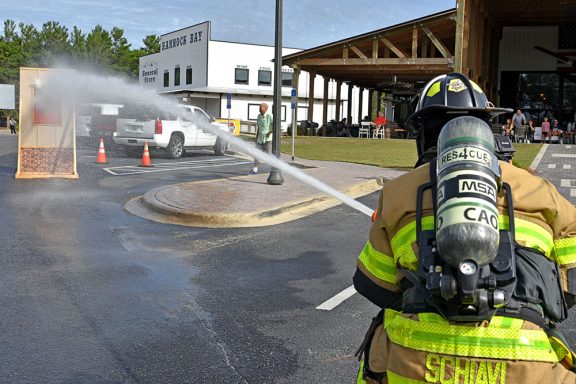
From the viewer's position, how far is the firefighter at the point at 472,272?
1.59 m

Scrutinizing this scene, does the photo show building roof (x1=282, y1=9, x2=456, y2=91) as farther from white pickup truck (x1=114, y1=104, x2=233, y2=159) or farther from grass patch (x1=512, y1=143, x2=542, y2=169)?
white pickup truck (x1=114, y1=104, x2=233, y2=159)

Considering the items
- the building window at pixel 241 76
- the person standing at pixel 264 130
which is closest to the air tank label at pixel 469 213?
the person standing at pixel 264 130

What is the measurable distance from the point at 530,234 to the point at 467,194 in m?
0.28

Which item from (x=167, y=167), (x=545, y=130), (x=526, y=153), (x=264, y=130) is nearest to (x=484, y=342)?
(x=264, y=130)

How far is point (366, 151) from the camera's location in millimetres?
24172

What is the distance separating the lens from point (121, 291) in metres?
5.72

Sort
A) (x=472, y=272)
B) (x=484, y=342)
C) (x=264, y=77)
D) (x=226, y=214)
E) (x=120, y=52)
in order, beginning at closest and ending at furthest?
(x=472, y=272)
(x=484, y=342)
(x=226, y=214)
(x=264, y=77)
(x=120, y=52)

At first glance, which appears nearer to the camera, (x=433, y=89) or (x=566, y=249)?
(x=566, y=249)

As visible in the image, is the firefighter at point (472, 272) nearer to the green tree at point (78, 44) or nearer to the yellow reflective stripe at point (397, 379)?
the yellow reflective stripe at point (397, 379)

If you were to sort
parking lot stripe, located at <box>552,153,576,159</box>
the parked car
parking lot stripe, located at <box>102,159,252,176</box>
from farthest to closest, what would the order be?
1. the parked car
2. parking lot stripe, located at <box>552,153,576,159</box>
3. parking lot stripe, located at <box>102,159,252,176</box>

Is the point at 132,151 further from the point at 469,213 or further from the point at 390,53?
the point at 469,213

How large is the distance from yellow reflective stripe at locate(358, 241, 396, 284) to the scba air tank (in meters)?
0.31

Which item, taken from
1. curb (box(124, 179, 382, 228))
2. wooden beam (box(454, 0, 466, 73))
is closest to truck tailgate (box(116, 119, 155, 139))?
curb (box(124, 179, 382, 228))

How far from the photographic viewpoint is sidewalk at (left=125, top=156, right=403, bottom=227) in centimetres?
934
